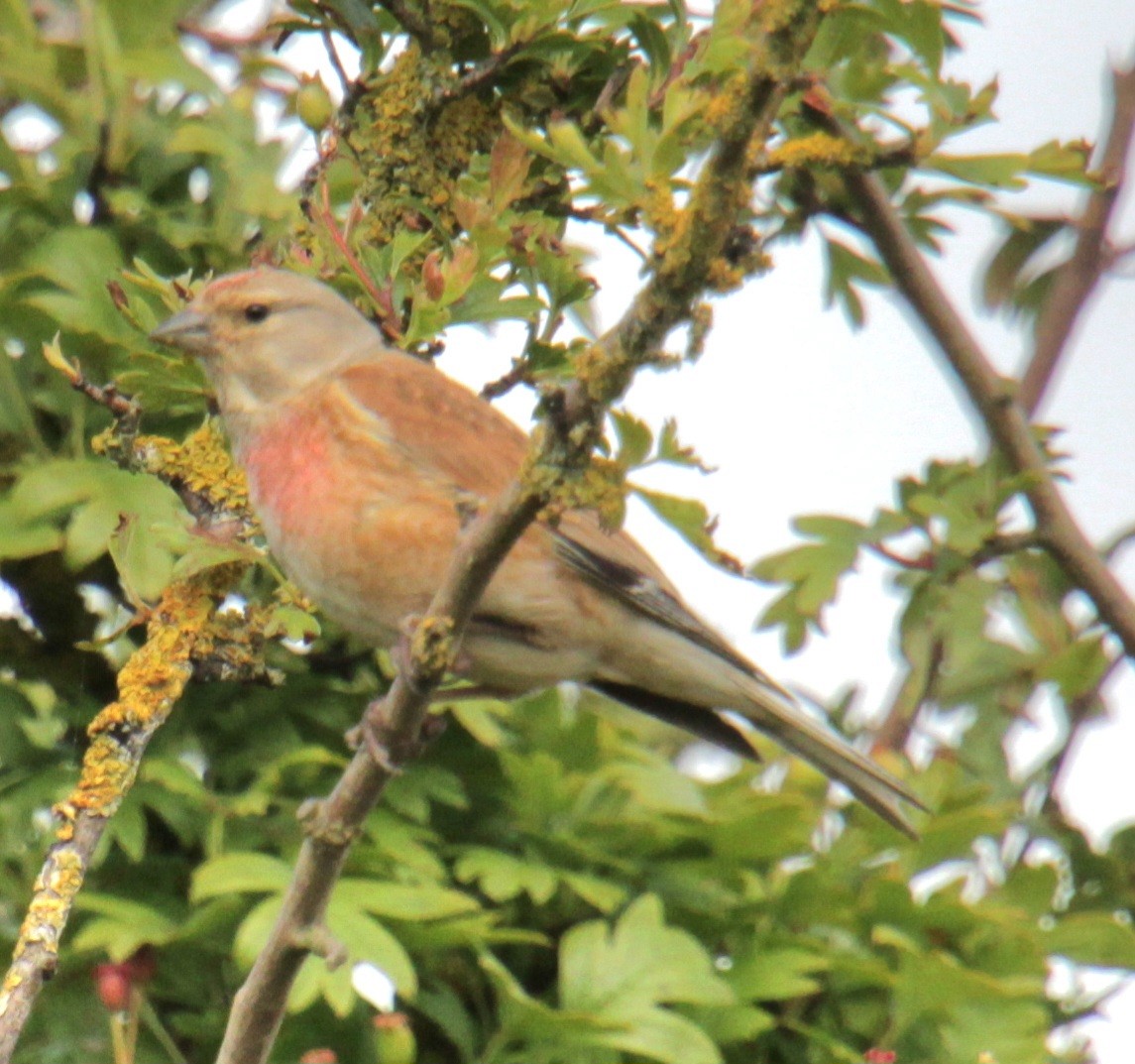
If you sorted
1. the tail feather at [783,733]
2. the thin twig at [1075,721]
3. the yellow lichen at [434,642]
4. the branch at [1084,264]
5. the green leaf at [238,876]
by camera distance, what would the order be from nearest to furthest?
the yellow lichen at [434,642] < the green leaf at [238,876] < the tail feather at [783,733] < the thin twig at [1075,721] < the branch at [1084,264]

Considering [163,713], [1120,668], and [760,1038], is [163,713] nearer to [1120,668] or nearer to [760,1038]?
[760,1038]

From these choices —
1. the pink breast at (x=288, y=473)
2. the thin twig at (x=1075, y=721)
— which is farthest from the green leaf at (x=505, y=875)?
the thin twig at (x=1075, y=721)

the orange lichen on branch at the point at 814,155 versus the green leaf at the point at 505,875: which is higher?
the orange lichen on branch at the point at 814,155

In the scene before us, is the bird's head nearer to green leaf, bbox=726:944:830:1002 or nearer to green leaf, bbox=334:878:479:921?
green leaf, bbox=334:878:479:921

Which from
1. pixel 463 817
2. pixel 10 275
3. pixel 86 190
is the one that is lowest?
pixel 463 817

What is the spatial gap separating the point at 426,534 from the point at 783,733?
0.65 meters

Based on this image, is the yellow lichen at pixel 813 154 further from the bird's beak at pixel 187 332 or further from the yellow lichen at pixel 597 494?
the bird's beak at pixel 187 332

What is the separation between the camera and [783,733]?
2.91 metres

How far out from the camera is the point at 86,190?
2.69 m

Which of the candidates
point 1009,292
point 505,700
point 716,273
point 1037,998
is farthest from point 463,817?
point 1009,292

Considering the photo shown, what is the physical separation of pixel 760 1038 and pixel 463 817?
0.53 meters

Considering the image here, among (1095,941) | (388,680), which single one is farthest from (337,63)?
(1095,941)

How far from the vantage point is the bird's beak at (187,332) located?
98.7 inches

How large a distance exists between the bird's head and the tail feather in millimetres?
689
